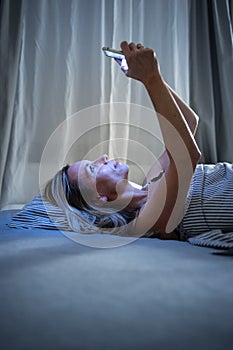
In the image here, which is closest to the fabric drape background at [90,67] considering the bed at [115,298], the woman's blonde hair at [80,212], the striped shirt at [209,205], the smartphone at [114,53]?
the woman's blonde hair at [80,212]

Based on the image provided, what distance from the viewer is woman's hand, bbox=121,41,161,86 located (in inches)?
46.0

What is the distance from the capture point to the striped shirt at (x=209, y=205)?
1.23 m

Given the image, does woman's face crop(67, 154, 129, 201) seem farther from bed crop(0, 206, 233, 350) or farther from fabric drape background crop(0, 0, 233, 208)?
fabric drape background crop(0, 0, 233, 208)

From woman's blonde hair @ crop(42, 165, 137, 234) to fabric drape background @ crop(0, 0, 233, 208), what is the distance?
0.71 meters

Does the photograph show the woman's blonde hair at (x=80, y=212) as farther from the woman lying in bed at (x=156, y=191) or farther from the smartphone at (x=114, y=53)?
the smartphone at (x=114, y=53)

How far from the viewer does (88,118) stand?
2377 mm

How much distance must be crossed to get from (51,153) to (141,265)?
5.22 feet

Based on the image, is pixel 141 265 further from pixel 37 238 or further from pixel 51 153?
pixel 51 153

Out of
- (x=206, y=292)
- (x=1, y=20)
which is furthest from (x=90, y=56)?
(x=206, y=292)

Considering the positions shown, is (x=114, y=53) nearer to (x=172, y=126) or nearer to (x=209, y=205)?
(x=172, y=126)

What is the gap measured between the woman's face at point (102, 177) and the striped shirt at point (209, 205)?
0.33 meters

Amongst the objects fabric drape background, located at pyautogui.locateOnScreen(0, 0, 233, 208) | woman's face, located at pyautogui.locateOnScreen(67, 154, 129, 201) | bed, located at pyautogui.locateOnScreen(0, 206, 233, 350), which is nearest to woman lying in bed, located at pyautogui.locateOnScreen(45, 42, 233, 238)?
woman's face, located at pyautogui.locateOnScreen(67, 154, 129, 201)

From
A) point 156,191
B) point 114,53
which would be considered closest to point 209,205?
point 156,191

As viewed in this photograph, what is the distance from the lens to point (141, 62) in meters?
1.18
